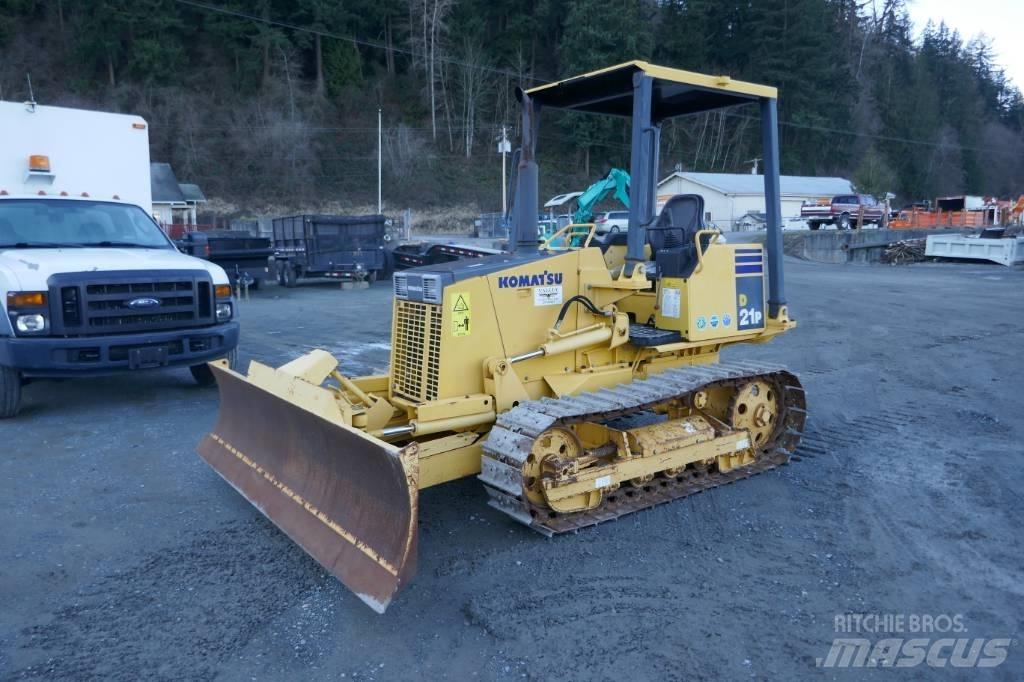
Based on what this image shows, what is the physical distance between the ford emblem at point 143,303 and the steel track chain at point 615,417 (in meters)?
4.27

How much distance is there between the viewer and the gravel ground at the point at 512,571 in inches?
135

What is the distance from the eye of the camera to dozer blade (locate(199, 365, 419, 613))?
3.68 meters

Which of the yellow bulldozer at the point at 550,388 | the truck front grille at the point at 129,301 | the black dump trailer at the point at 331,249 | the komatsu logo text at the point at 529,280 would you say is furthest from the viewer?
the black dump trailer at the point at 331,249

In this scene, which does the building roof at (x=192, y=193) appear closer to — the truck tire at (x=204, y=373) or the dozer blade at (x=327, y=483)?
the truck tire at (x=204, y=373)

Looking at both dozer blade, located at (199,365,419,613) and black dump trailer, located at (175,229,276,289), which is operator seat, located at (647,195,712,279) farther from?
black dump trailer, located at (175,229,276,289)

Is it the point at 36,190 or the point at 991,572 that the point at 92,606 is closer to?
the point at 991,572

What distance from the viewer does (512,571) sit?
13.8 ft

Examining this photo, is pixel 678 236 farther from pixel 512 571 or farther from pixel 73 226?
pixel 73 226

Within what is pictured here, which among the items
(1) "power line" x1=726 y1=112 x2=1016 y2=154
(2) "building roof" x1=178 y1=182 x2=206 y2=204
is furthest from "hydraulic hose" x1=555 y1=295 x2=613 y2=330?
(1) "power line" x1=726 y1=112 x2=1016 y2=154

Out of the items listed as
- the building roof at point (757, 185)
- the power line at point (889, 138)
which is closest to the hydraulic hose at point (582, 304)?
the building roof at point (757, 185)

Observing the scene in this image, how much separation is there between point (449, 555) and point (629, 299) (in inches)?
104

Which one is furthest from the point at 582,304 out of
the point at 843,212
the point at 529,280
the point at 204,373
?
the point at 843,212

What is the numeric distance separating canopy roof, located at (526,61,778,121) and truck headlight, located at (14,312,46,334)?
4.76 m

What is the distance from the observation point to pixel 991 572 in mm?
4215
